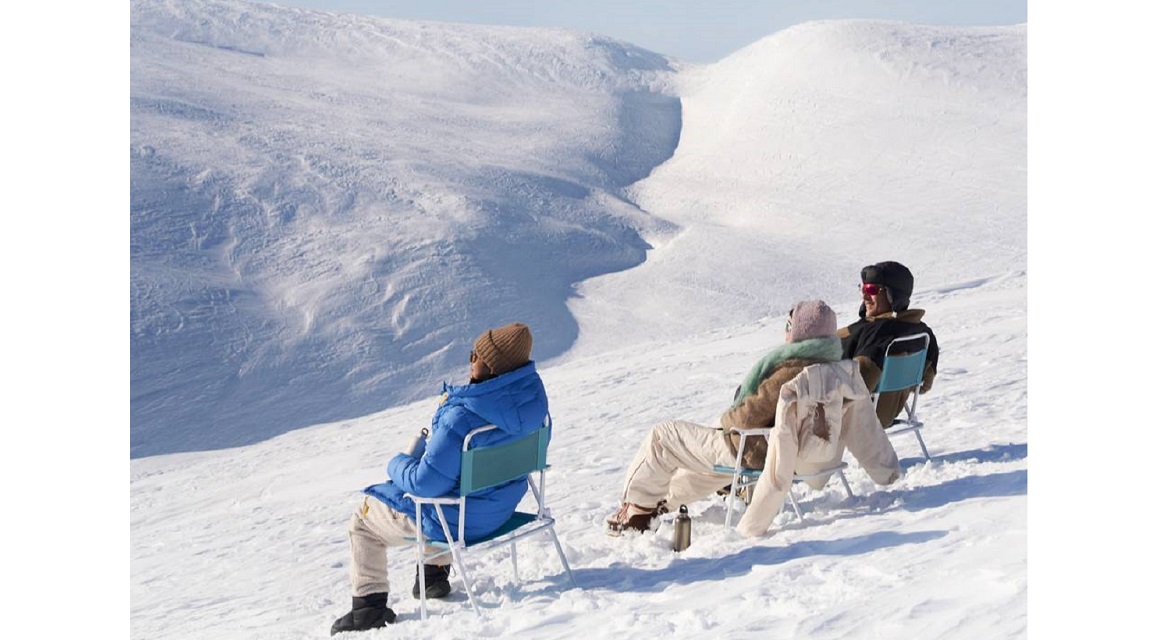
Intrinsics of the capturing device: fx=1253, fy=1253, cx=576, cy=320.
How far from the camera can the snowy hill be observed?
72.5 ft

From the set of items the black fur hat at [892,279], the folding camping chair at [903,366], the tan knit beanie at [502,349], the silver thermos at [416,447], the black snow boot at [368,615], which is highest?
the black fur hat at [892,279]

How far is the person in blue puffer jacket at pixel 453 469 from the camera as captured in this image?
4.99 m

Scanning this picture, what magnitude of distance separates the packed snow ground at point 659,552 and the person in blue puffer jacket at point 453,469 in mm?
256

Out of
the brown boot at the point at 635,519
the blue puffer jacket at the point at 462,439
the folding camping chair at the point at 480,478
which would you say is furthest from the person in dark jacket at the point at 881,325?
the blue puffer jacket at the point at 462,439

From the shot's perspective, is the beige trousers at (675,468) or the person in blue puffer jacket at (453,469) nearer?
the person in blue puffer jacket at (453,469)

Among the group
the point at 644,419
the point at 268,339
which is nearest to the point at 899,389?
the point at 644,419

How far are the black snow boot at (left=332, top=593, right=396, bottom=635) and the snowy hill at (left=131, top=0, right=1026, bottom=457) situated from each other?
14466 millimetres

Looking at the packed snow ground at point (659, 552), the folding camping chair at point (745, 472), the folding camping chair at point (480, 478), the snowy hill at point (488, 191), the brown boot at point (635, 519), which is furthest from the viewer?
the snowy hill at point (488, 191)

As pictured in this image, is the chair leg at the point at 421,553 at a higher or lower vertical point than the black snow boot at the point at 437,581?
higher

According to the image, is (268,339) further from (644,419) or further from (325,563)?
(325,563)

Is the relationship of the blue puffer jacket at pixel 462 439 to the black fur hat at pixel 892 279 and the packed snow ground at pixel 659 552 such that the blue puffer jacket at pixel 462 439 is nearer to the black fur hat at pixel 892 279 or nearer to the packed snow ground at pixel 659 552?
the packed snow ground at pixel 659 552

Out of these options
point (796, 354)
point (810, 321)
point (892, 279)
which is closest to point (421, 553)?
point (796, 354)

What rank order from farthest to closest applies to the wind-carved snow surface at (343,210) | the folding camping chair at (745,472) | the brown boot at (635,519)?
1. the wind-carved snow surface at (343,210)
2. the brown boot at (635,519)
3. the folding camping chair at (745,472)

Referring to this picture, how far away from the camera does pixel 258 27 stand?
44281mm
